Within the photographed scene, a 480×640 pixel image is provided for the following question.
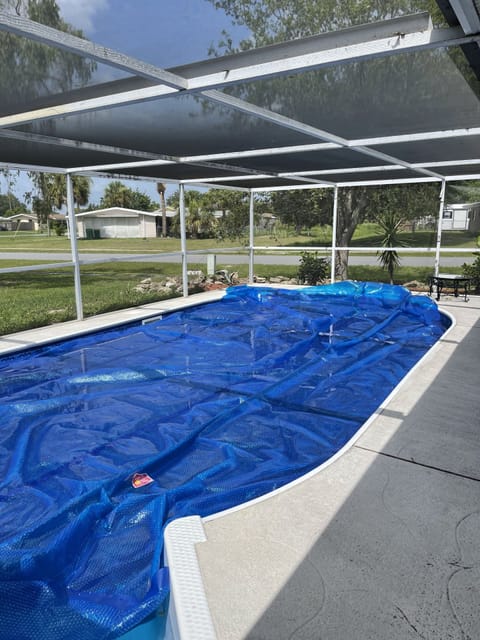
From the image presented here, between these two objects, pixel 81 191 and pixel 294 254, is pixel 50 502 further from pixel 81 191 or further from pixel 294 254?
pixel 81 191

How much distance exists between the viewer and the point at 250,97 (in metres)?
3.42

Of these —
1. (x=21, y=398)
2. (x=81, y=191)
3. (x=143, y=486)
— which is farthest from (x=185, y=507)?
(x=81, y=191)

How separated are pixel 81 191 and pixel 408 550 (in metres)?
41.3

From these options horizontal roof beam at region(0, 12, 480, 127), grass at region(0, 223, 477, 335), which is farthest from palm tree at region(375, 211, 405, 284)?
horizontal roof beam at region(0, 12, 480, 127)

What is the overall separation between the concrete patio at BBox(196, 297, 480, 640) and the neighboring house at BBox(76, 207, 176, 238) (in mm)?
36012

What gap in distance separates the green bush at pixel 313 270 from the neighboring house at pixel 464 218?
4.60 m

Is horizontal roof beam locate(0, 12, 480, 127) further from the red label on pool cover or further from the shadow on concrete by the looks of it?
the red label on pool cover

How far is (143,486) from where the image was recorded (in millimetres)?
2912

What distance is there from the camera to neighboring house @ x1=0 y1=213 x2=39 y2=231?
31.8 meters

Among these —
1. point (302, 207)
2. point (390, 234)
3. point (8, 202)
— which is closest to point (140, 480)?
point (390, 234)

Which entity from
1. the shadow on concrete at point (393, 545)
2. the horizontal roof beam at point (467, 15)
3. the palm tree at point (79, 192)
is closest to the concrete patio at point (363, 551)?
the shadow on concrete at point (393, 545)

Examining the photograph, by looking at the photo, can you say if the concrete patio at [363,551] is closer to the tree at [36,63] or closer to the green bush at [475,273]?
the tree at [36,63]

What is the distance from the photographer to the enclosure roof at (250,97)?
2.28 meters

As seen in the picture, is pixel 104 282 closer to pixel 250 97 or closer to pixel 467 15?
pixel 250 97
